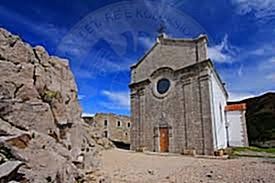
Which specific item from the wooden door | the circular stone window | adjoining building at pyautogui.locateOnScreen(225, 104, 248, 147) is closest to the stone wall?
the circular stone window

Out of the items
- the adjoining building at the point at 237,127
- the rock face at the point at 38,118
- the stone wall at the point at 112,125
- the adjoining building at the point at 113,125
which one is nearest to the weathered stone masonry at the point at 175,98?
the adjoining building at the point at 237,127

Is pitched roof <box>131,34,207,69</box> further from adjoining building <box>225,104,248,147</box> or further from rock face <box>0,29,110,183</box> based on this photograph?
rock face <box>0,29,110,183</box>

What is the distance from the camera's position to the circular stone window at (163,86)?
22.0 metres

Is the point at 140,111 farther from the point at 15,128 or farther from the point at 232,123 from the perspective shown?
the point at 15,128

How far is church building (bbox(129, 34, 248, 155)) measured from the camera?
19047mm

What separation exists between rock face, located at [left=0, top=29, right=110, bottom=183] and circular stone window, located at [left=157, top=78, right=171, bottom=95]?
1272 cm

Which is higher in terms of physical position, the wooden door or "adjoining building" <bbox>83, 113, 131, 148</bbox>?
"adjoining building" <bbox>83, 113, 131, 148</bbox>


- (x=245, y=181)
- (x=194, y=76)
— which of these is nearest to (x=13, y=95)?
(x=245, y=181)

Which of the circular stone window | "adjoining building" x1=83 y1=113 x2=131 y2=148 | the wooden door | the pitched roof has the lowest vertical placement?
the wooden door

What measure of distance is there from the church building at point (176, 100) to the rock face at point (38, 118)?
1174cm

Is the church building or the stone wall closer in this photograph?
the church building

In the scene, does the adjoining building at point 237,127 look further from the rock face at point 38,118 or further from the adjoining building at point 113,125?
the adjoining building at point 113,125

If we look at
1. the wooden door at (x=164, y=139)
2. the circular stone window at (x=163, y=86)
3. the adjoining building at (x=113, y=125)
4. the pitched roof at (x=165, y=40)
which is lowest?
the wooden door at (x=164, y=139)

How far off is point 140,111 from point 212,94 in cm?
716
